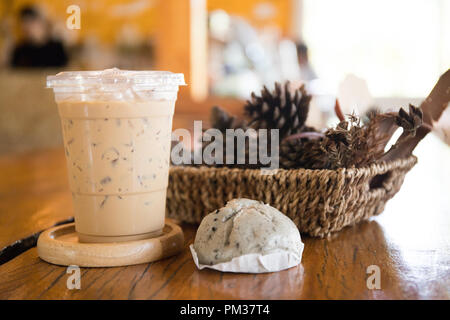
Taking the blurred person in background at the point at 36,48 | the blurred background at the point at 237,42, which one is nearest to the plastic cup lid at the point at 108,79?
the blurred background at the point at 237,42

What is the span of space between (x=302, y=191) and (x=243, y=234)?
0.54 feet

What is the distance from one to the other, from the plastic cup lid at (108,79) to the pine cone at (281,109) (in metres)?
0.20

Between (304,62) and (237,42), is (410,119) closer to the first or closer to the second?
(304,62)

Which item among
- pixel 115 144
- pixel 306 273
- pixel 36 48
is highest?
pixel 36 48

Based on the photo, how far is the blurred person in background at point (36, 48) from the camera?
4.90 metres

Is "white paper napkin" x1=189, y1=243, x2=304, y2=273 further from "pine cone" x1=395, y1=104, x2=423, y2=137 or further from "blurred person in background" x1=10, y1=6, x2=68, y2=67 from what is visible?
"blurred person in background" x1=10, y1=6, x2=68, y2=67

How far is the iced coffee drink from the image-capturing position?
0.63 meters

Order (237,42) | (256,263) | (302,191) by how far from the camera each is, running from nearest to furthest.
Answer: (256,263) < (302,191) < (237,42)

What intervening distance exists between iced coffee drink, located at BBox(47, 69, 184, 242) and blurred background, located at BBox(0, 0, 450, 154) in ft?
10.4

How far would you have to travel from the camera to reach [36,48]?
16.1ft

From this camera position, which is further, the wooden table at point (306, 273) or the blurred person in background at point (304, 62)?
the blurred person in background at point (304, 62)

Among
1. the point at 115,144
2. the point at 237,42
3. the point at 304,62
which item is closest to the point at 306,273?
the point at 115,144

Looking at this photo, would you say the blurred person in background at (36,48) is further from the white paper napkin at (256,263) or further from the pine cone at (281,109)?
the white paper napkin at (256,263)

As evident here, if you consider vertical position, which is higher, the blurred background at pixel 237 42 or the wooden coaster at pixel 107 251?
the blurred background at pixel 237 42
